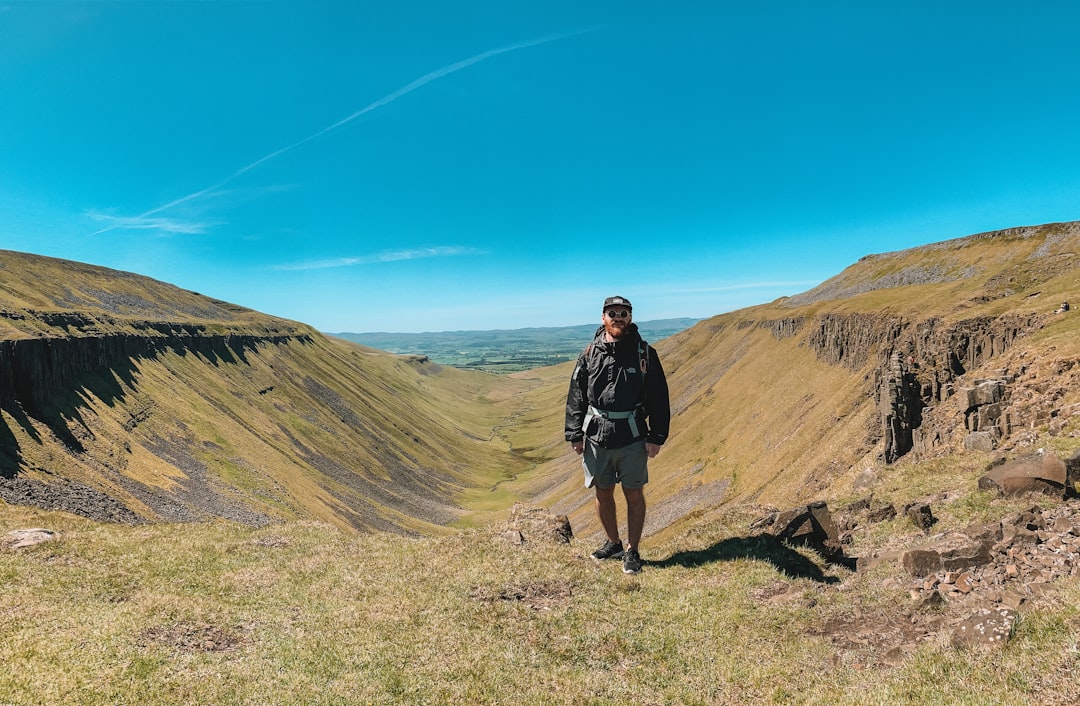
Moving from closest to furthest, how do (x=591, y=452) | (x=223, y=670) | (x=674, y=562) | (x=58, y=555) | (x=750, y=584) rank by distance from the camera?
(x=223, y=670) < (x=750, y=584) < (x=591, y=452) < (x=674, y=562) < (x=58, y=555)

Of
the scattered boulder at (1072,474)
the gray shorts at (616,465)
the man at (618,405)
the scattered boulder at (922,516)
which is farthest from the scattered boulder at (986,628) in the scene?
the scattered boulder at (1072,474)

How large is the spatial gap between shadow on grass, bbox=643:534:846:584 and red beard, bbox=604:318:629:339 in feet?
21.7

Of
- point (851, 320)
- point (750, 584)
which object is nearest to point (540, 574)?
point (750, 584)

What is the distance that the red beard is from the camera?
486 inches

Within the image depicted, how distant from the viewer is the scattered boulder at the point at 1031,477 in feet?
42.7

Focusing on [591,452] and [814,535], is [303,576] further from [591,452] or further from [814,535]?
[814,535]

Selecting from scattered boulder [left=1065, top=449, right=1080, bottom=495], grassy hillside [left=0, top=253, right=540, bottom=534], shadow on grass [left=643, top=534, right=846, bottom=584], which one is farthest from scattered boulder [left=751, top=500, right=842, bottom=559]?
grassy hillside [left=0, top=253, right=540, bottom=534]

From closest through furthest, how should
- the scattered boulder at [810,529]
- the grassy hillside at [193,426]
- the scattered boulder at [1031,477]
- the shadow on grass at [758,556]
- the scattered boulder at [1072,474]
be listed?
1. the shadow on grass at [758,556]
2. the scattered boulder at [1072,474]
3. the scattered boulder at [1031,477]
4. the scattered boulder at [810,529]
5. the grassy hillside at [193,426]

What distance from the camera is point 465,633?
35.2 feet

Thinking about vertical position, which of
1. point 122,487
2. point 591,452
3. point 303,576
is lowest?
point 122,487

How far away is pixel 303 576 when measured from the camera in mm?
14344

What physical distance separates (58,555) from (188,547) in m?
3.22

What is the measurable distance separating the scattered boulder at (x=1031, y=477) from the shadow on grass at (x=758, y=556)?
5.51 meters

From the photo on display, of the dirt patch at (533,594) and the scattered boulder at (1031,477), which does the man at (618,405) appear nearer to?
the dirt patch at (533,594)
